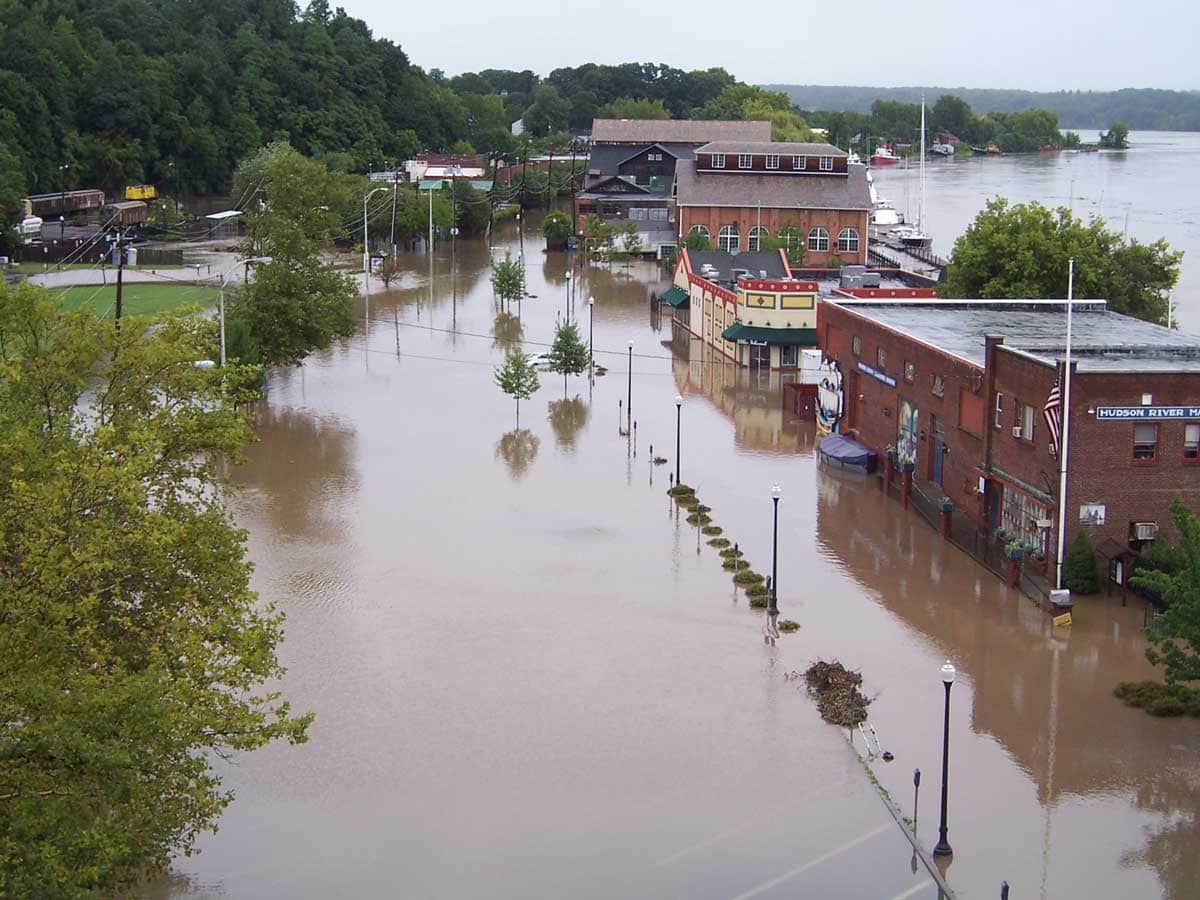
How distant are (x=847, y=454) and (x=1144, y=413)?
455 inches

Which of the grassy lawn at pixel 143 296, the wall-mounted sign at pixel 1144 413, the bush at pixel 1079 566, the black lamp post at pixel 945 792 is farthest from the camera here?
the grassy lawn at pixel 143 296

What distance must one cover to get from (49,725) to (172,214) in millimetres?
95826

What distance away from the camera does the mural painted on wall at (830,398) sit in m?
44.8

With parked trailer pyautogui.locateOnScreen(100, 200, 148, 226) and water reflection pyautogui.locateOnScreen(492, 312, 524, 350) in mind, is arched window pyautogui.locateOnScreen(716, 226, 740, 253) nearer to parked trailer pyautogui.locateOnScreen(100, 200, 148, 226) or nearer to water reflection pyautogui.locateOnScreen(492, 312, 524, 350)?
water reflection pyautogui.locateOnScreen(492, 312, 524, 350)

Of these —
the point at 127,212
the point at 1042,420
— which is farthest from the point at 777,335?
the point at 127,212

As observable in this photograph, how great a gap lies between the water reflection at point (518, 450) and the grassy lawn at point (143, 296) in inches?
956

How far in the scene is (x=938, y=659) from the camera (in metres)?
28.1

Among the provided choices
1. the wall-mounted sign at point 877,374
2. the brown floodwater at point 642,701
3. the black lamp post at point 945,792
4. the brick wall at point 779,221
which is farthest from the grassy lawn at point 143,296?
the black lamp post at point 945,792

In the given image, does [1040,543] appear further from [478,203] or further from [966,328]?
[478,203]

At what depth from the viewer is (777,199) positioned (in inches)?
3531

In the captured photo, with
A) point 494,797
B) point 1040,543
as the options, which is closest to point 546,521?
point 1040,543

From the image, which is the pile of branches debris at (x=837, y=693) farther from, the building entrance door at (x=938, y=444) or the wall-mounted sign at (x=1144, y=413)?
the building entrance door at (x=938, y=444)

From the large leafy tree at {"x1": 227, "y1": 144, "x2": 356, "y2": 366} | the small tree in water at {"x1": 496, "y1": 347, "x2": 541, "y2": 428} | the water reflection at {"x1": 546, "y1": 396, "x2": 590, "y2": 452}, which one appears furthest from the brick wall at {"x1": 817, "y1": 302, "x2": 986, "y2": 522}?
the large leafy tree at {"x1": 227, "y1": 144, "x2": 356, "y2": 366}

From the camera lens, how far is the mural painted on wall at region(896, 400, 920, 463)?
3931 centimetres
